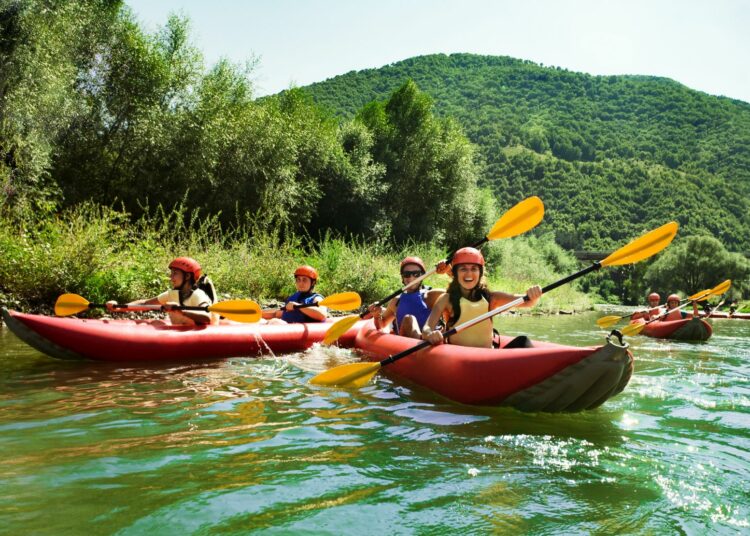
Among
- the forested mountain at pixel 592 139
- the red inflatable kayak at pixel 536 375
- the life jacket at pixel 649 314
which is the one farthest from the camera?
the forested mountain at pixel 592 139

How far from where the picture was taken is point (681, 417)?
13.9ft

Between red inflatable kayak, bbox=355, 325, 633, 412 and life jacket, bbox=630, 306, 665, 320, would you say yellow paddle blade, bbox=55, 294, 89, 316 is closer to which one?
red inflatable kayak, bbox=355, 325, 633, 412

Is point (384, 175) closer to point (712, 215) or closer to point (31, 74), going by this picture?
point (31, 74)

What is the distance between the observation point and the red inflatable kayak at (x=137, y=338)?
17.9 feet

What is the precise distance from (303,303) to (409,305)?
1891 millimetres

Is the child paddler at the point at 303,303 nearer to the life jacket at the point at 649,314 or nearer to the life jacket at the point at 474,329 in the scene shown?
the life jacket at the point at 474,329

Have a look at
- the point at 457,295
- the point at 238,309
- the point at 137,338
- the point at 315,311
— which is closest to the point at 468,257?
the point at 457,295

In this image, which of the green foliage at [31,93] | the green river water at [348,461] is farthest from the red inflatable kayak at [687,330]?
the green foliage at [31,93]

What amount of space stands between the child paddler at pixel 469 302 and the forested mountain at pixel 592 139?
1795 inches

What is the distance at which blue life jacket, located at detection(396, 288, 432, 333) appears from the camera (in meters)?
6.24

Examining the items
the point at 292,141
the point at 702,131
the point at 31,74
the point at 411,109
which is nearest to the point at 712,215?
the point at 702,131

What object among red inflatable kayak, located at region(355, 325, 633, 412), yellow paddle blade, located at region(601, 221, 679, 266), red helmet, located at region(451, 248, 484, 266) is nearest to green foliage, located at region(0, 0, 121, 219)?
red helmet, located at region(451, 248, 484, 266)

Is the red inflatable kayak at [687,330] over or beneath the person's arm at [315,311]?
beneath

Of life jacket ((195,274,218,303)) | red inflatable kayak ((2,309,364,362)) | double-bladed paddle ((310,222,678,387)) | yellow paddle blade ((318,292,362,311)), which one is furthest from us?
yellow paddle blade ((318,292,362,311))
